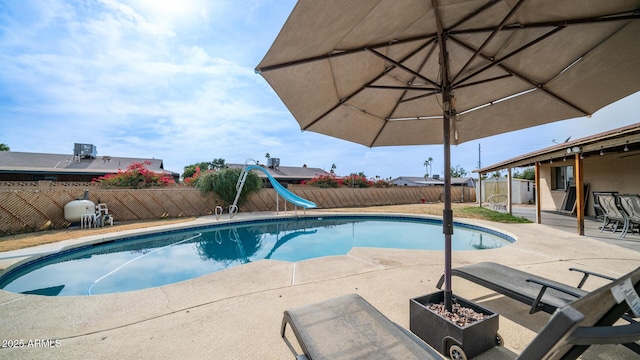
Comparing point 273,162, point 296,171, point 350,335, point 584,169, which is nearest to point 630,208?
point 584,169

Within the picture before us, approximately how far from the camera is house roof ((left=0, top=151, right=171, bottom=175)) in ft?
54.7

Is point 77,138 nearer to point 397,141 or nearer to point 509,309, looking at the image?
point 397,141

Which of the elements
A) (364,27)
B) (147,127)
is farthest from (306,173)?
(364,27)

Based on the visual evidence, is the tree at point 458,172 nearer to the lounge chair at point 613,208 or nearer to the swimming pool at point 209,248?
the swimming pool at point 209,248

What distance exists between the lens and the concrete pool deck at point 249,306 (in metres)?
1.90

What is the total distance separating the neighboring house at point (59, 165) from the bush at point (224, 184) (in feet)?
20.7

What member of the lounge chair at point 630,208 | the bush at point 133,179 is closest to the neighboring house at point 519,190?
the lounge chair at point 630,208

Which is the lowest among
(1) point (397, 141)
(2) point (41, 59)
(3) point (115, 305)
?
(3) point (115, 305)

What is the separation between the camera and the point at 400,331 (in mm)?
1639

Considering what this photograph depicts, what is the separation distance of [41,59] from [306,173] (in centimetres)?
2352

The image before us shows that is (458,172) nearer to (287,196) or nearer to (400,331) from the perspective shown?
(287,196)

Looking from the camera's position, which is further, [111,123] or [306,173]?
[306,173]

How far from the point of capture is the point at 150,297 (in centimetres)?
286

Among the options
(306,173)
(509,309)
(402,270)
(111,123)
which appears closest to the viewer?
(509,309)
